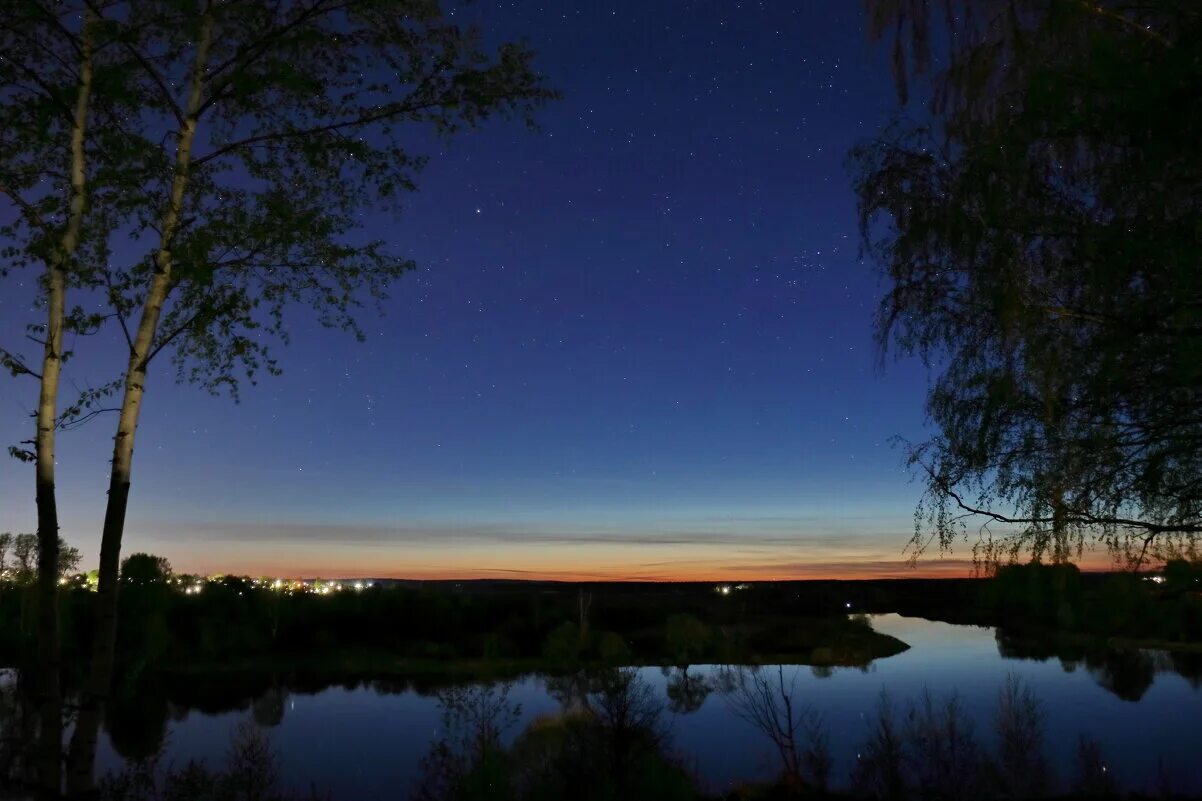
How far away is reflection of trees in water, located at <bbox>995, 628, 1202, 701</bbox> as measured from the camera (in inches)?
2095

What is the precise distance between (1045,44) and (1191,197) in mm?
2522

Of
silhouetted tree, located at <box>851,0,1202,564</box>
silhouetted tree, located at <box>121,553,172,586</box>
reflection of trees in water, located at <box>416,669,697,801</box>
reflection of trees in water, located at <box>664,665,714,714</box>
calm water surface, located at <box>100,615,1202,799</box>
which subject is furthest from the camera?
silhouetted tree, located at <box>121,553,172,586</box>

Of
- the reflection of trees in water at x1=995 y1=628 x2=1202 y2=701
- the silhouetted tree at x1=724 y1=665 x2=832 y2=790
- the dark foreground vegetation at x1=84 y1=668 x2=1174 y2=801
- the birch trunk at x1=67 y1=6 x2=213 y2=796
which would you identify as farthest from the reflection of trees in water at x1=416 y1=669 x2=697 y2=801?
the reflection of trees in water at x1=995 y1=628 x2=1202 y2=701

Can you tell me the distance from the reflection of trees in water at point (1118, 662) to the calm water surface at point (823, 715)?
17 centimetres

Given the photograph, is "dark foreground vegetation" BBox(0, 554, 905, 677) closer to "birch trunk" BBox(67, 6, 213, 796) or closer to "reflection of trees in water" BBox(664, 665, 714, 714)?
"reflection of trees in water" BBox(664, 665, 714, 714)

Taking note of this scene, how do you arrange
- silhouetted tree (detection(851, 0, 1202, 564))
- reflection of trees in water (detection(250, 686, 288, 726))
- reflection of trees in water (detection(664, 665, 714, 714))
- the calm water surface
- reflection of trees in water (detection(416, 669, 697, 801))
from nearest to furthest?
silhouetted tree (detection(851, 0, 1202, 564)) < reflection of trees in water (detection(416, 669, 697, 801)) < the calm water surface < reflection of trees in water (detection(250, 686, 288, 726)) < reflection of trees in water (detection(664, 665, 714, 714))

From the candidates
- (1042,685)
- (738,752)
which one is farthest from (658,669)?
(1042,685)

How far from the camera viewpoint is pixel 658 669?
55781 mm

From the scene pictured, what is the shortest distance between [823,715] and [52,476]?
129 ft

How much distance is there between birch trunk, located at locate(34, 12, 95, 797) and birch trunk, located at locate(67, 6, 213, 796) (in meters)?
0.27

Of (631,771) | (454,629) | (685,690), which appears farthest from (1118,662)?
(631,771)

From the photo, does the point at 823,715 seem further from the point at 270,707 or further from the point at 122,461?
the point at 122,461

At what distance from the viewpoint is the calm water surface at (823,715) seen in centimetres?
3403

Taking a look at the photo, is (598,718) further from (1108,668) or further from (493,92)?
(1108,668)
